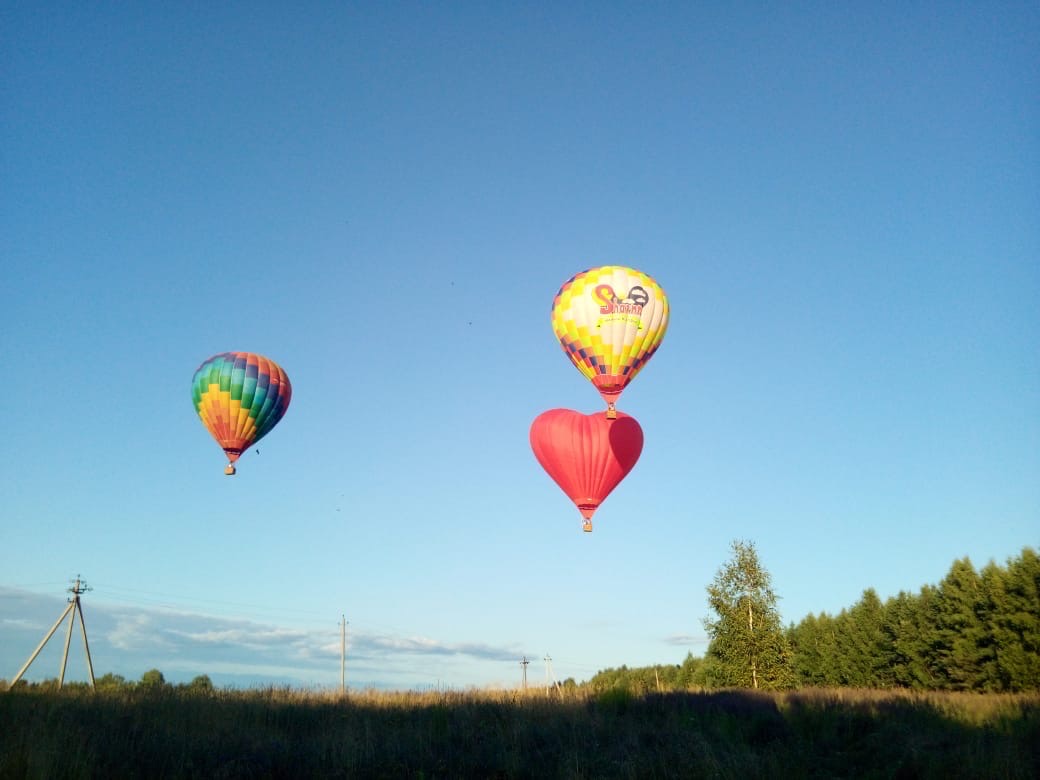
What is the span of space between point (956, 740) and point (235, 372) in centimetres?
2707

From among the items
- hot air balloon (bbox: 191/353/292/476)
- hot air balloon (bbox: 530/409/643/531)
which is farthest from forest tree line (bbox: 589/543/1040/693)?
hot air balloon (bbox: 191/353/292/476)

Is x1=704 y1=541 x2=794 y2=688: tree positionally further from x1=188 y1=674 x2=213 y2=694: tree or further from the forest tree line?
x1=188 y1=674 x2=213 y2=694: tree

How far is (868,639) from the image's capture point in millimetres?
61188

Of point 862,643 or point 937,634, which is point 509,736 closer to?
point 937,634

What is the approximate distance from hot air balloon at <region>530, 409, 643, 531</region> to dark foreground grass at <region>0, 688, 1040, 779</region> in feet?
25.7

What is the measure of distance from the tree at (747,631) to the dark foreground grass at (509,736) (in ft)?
69.2

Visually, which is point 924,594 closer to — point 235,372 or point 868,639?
point 868,639

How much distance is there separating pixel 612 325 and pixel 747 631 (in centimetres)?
2494

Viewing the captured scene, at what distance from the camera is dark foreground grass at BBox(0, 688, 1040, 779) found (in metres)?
13.5

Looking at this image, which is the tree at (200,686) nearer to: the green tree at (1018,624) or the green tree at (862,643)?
the green tree at (1018,624)

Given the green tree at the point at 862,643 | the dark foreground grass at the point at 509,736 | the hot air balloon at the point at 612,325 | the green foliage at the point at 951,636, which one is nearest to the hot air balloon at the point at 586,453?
the hot air balloon at the point at 612,325

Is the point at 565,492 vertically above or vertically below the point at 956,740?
above

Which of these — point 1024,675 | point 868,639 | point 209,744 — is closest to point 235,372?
point 209,744

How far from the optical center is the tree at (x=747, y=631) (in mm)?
44031
